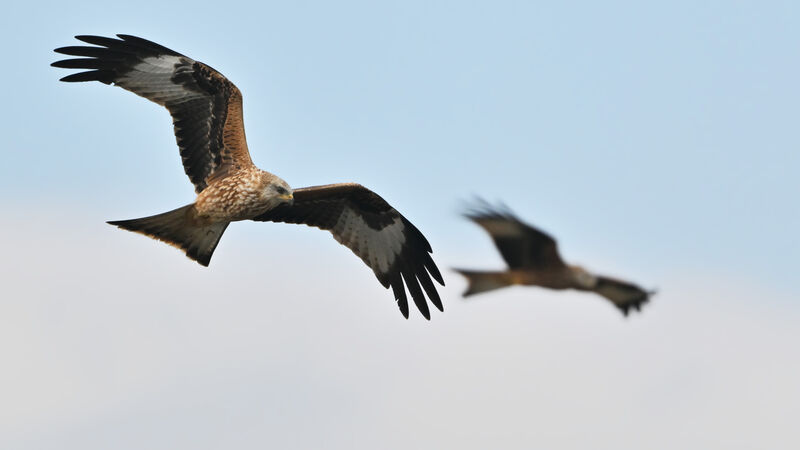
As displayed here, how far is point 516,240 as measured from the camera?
32.6 ft

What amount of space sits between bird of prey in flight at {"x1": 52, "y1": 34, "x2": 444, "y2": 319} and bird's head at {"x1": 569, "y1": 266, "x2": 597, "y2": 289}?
3096mm

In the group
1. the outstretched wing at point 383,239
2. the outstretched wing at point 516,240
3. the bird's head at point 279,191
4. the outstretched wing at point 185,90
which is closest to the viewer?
the outstretched wing at point 516,240

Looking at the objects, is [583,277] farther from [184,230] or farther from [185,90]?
[185,90]

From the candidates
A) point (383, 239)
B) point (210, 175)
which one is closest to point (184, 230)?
point (210, 175)

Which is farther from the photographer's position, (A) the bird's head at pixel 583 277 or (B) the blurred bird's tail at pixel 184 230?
(B) the blurred bird's tail at pixel 184 230

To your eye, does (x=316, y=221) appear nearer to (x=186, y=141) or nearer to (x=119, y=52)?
(x=186, y=141)


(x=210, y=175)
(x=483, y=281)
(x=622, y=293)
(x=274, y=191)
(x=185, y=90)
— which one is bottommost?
(x=483, y=281)

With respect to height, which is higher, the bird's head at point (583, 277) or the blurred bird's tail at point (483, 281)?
the bird's head at point (583, 277)

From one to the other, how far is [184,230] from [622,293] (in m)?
4.56

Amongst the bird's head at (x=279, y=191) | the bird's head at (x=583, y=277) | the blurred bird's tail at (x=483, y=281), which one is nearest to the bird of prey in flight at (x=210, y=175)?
the bird's head at (x=279, y=191)

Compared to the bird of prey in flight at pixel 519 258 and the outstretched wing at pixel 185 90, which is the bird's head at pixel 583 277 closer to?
the bird of prey in flight at pixel 519 258

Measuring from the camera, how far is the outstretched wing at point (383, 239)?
13477 mm

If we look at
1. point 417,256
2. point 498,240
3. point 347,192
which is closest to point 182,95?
point 347,192

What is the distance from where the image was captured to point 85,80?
12.8 metres
